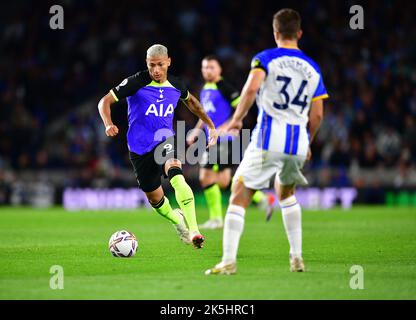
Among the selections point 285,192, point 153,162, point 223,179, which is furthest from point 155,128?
point 223,179

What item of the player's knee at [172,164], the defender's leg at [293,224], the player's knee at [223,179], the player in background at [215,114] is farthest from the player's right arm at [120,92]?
the player's knee at [223,179]

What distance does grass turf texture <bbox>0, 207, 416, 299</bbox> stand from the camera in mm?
6742

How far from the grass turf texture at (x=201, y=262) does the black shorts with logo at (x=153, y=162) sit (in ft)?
2.86

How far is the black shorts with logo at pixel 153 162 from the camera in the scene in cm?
1015

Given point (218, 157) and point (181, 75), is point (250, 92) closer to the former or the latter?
point (218, 157)

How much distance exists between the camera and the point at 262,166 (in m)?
7.59

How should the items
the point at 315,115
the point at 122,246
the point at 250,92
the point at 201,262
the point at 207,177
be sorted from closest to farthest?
the point at 250,92 → the point at 315,115 → the point at 201,262 → the point at 122,246 → the point at 207,177

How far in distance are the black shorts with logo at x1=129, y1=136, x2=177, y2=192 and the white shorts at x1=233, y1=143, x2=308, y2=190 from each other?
2.60 meters

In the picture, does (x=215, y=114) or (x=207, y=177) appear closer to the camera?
Answer: (x=215, y=114)

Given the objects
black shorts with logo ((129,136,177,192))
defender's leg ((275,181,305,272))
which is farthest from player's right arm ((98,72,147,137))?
defender's leg ((275,181,305,272))

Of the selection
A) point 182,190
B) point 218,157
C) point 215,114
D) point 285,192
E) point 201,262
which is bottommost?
point 201,262

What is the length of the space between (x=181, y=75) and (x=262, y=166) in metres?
17.9

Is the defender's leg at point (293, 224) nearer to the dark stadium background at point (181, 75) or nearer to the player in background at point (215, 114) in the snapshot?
the player in background at point (215, 114)
